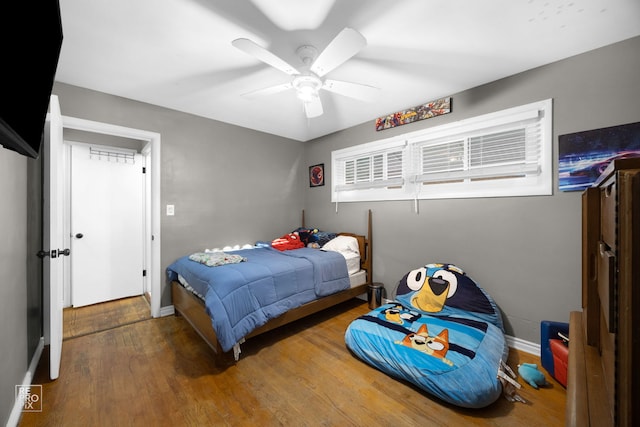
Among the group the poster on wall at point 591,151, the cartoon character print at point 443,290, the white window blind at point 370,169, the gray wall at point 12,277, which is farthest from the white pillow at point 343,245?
the gray wall at point 12,277

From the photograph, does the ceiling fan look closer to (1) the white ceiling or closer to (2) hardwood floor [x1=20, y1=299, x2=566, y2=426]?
(1) the white ceiling

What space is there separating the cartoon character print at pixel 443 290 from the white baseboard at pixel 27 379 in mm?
2881

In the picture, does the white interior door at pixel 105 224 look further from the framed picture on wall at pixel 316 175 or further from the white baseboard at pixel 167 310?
the framed picture on wall at pixel 316 175

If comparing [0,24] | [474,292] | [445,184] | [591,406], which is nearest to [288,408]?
[591,406]

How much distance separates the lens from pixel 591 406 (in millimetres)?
655

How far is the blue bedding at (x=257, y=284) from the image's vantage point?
2.03 metres

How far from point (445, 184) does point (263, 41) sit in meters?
2.21

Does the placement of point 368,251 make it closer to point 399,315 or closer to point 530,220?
point 399,315

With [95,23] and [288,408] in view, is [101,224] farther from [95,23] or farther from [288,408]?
[288,408]

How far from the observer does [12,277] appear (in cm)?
153

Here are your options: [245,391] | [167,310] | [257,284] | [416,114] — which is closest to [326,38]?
[416,114]

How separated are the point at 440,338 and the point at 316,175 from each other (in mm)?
2907

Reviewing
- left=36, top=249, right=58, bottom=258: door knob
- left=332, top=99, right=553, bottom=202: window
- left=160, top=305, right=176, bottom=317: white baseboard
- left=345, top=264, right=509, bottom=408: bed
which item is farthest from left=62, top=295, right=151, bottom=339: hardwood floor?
left=332, top=99, right=553, bottom=202: window

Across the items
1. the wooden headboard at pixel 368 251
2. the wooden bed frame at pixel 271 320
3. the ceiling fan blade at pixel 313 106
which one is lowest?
the wooden bed frame at pixel 271 320
